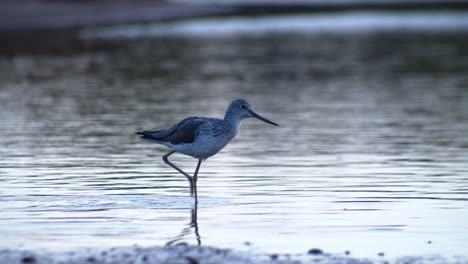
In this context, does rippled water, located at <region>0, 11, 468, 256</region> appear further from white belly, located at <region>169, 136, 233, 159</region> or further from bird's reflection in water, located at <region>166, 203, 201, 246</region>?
white belly, located at <region>169, 136, 233, 159</region>

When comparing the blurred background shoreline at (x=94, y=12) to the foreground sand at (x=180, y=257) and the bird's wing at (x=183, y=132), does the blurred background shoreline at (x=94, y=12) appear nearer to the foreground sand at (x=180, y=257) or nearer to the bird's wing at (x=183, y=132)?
the bird's wing at (x=183, y=132)

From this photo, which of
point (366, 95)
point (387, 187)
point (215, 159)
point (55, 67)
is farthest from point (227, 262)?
point (55, 67)

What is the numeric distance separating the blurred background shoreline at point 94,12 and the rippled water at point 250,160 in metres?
12.7

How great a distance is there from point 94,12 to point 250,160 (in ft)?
178

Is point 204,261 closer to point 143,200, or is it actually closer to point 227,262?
point 227,262

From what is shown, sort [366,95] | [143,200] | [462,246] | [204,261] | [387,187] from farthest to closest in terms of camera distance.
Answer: [366,95]
[387,187]
[143,200]
[462,246]
[204,261]

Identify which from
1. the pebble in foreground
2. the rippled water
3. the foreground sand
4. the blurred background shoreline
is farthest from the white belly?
the blurred background shoreline

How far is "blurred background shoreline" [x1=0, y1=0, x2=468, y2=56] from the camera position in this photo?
158 feet

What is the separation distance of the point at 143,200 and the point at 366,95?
46.3 ft

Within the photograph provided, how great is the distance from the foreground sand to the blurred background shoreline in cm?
3265

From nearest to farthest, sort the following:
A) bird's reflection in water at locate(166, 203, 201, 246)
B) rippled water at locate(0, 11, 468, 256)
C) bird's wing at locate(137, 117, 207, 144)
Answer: bird's reflection in water at locate(166, 203, 201, 246) < rippled water at locate(0, 11, 468, 256) < bird's wing at locate(137, 117, 207, 144)

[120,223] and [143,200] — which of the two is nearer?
[120,223]

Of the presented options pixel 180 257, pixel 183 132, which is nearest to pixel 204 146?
pixel 183 132

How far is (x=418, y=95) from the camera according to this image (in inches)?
1059
